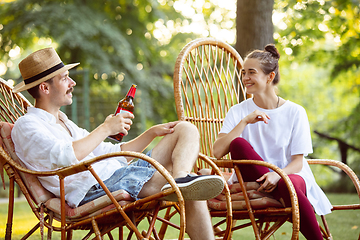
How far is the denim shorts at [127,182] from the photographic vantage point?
5.86 ft

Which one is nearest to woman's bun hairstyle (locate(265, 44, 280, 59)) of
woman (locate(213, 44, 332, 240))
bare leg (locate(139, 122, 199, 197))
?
woman (locate(213, 44, 332, 240))

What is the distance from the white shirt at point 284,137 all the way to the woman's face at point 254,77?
0.48 ft

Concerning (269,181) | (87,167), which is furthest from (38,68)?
(269,181)

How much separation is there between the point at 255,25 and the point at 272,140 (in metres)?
1.87

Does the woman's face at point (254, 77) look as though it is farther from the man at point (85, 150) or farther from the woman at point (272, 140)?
the man at point (85, 150)

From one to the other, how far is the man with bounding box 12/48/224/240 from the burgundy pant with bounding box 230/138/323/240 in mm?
259

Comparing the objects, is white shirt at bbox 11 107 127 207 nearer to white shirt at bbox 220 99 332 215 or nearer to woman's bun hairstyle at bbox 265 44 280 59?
white shirt at bbox 220 99 332 215

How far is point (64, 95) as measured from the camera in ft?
6.84

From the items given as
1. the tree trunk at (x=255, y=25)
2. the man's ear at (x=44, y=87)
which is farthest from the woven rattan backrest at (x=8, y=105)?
the tree trunk at (x=255, y=25)

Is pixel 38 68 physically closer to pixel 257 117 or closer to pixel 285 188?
pixel 257 117

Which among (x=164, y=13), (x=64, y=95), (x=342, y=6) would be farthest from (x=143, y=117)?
(x=64, y=95)

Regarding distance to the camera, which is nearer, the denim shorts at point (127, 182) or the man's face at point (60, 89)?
the denim shorts at point (127, 182)

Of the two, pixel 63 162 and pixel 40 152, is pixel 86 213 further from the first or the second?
pixel 40 152

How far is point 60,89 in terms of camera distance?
2068mm
